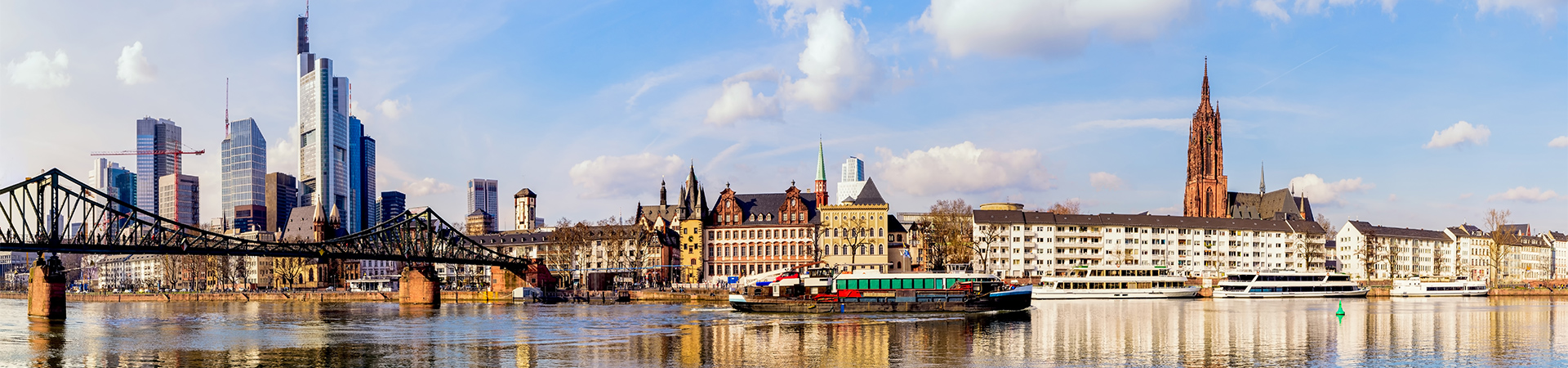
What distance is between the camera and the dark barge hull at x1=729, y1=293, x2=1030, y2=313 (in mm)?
108438

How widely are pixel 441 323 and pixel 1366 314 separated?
77.5 metres

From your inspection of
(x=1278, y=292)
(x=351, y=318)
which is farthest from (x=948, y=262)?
(x=351, y=318)

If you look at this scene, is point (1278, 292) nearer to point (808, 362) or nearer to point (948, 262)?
point (948, 262)

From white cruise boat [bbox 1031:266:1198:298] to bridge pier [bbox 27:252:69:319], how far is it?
353 ft

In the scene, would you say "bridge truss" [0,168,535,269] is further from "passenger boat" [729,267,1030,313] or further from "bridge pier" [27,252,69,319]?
"passenger boat" [729,267,1030,313]

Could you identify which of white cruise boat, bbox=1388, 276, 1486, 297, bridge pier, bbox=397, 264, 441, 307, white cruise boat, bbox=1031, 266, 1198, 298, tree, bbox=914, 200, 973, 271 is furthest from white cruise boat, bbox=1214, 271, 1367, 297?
bridge pier, bbox=397, 264, 441, 307

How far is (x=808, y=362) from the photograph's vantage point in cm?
6034

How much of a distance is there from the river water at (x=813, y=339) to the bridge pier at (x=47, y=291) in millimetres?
1710

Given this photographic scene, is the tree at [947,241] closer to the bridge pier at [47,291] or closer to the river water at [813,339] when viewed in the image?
the river water at [813,339]

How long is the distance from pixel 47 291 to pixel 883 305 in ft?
251

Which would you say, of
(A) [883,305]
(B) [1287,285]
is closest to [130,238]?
(A) [883,305]

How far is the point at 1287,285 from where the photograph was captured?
166 meters

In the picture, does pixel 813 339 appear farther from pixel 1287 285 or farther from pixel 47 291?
pixel 1287 285

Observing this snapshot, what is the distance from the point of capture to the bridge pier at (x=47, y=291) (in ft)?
377
